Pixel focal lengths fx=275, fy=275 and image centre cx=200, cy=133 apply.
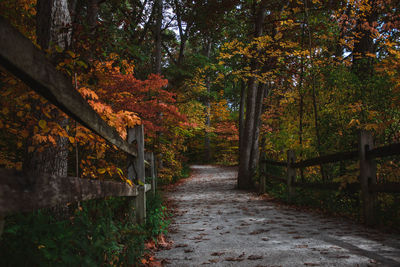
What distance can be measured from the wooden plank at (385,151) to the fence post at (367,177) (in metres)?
0.10

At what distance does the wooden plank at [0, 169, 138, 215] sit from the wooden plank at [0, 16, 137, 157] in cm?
41

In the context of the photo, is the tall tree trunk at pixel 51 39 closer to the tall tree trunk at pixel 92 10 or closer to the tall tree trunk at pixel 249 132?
the tall tree trunk at pixel 92 10

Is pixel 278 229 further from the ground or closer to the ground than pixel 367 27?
A: closer to the ground

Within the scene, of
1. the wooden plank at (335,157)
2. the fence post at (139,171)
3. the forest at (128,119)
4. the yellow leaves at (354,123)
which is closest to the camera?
the forest at (128,119)

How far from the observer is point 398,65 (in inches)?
211

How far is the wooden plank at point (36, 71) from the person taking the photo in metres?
1.06

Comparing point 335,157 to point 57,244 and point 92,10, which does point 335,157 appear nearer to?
point 57,244

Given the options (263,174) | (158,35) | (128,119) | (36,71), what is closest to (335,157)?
(128,119)

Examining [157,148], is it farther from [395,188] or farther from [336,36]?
[395,188]

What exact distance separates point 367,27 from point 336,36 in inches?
102

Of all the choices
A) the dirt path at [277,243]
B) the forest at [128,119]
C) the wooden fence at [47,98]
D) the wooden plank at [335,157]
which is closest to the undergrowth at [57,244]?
the forest at [128,119]

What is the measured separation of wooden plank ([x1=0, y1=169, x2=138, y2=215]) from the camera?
3.58 feet

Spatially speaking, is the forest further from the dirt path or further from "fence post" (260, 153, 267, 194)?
the dirt path

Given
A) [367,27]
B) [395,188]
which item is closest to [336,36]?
[367,27]
